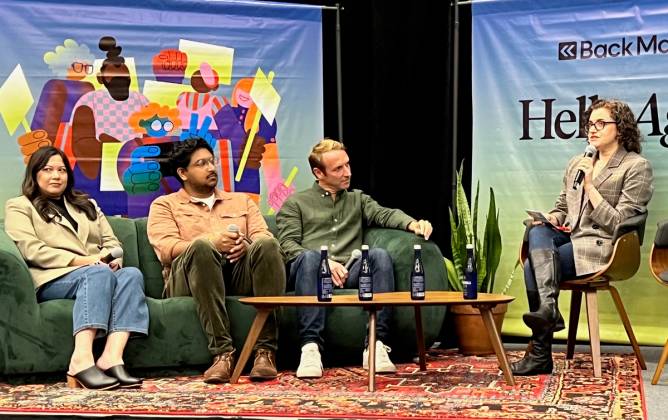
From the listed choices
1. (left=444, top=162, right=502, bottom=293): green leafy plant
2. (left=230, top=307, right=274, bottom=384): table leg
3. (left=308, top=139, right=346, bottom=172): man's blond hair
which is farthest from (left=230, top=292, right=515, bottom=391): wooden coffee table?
(left=444, top=162, right=502, bottom=293): green leafy plant

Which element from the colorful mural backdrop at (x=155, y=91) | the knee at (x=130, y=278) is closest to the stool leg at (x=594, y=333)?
the colorful mural backdrop at (x=155, y=91)

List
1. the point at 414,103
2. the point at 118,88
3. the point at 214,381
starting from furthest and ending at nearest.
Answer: the point at 414,103 → the point at 118,88 → the point at 214,381

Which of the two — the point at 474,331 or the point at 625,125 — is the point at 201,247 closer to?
the point at 474,331

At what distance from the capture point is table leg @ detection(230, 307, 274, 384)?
433 cm

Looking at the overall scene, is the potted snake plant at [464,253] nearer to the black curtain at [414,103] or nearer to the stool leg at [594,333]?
the black curtain at [414,103]

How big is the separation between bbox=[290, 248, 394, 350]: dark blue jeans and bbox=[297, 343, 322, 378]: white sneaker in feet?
0.17

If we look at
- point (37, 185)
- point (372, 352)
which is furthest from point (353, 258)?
point (37, 185)

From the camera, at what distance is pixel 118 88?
5.69 meters

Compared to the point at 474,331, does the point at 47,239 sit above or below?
above

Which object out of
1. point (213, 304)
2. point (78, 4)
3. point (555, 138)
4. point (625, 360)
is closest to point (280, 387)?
point (213, 304)

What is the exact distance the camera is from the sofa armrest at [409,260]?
15.8 ft

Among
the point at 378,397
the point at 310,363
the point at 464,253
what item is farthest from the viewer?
the point at 464,253

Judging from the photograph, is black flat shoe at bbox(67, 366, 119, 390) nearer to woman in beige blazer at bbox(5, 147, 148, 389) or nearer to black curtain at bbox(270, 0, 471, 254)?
woman in beige blazer at bbox(5, 147, 148, 389)

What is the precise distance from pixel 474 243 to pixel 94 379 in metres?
2.13
